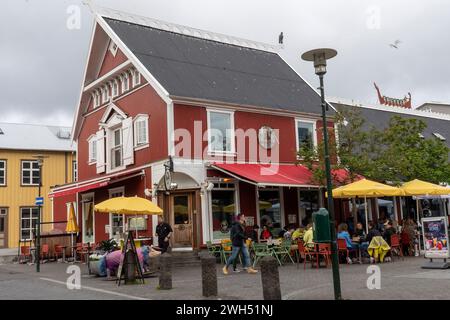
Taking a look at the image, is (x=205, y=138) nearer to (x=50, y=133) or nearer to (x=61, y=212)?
(x=61, y=212)

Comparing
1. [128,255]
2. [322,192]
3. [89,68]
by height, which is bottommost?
[128,255]

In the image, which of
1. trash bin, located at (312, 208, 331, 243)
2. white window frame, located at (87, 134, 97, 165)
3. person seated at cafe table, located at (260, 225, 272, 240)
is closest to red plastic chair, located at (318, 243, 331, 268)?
person seated at cafe table, located at (260, 225, 272, 240)

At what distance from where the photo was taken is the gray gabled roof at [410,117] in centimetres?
2916

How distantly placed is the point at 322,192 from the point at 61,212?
13.6m

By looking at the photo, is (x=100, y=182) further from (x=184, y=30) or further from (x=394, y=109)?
(x=394, y=109)

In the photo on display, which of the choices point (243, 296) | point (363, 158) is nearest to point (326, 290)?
point (243, 296)

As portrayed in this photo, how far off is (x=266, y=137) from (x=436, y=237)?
841 cm

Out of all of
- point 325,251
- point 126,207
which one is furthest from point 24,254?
point 325,251

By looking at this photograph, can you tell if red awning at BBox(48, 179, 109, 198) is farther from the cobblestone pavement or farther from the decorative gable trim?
the cobblestone pavement

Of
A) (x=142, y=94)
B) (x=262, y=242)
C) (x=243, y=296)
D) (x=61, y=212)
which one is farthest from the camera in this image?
(x=61, y=212)

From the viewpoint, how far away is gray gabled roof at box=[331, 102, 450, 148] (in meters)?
29.2

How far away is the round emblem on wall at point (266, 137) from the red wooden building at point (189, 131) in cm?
4

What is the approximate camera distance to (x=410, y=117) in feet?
106
